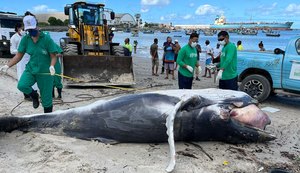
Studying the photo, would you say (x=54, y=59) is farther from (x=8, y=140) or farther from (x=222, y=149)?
(x=222, y=149)

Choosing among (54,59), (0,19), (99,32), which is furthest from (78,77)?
(0,19)

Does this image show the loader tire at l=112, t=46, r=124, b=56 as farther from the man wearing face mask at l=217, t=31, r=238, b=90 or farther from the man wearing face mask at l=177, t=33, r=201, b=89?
the man wearing face mask at l=217, t=31, r=238, b=90

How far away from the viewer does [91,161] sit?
460 centimetres

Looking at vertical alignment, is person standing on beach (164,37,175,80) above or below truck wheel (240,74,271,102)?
above

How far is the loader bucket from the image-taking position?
417 inches

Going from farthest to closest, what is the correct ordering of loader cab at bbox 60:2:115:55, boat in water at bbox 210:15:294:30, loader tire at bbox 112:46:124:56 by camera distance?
boat in water at bbox 210:15:294:30, loader cab at bbox 60:2:115:55, loader tire at bbox 112:46:124:56

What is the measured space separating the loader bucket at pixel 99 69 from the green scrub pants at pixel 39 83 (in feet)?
15.5

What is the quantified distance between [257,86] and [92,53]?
6444 mm

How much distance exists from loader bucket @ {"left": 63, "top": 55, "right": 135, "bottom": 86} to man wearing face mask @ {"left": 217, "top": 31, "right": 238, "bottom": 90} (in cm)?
397

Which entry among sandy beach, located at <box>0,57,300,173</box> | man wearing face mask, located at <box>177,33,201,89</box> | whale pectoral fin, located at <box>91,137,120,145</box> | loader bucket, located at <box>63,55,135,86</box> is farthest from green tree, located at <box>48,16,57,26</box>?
whale pectoral fin, located at <box>91,137,120,145</box>

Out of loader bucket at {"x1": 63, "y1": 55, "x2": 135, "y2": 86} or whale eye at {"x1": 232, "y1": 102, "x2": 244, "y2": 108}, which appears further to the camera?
loader bucket at {"x1": 63, "y1": 55, "x2": 135, "y2": 86}

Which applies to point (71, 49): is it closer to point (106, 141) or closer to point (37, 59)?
point (37, 59)

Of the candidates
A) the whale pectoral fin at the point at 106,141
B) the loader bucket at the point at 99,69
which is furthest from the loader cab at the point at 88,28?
the whale pectoral fin at the point at 106,141

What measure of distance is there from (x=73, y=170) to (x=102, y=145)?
871 millimetres
